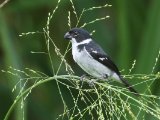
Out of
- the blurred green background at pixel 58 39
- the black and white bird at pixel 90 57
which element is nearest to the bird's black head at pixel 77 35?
the black and white bird at pixel 90 57

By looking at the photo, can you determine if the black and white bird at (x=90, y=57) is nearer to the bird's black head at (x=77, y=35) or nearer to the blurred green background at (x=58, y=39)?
the bird's black head at (x=77, y=35)

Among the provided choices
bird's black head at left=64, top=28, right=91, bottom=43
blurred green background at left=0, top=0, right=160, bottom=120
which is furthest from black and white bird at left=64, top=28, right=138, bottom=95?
blurred green background at left=0, top=0, right=160, bottom=120

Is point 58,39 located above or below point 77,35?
below

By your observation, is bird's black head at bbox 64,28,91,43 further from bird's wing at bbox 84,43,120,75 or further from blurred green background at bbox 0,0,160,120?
blurred green background at bbox 0,0,160,120

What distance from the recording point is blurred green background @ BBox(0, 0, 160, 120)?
3918mm

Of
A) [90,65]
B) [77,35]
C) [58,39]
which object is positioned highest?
[77,35]

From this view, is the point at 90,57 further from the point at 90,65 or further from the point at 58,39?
the point at 58,39

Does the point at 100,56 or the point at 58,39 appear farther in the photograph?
the point at 58,39

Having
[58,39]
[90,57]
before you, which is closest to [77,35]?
[90,57]

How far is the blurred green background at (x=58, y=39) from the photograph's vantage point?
3918mm

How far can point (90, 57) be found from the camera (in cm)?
315

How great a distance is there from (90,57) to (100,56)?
50 millimetres

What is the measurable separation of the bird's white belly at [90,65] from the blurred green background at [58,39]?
51cm

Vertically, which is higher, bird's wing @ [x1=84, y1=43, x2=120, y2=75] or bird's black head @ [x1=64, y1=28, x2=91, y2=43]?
bird's black head @ [x1=64, y1=28, x2=91, y2=43]
